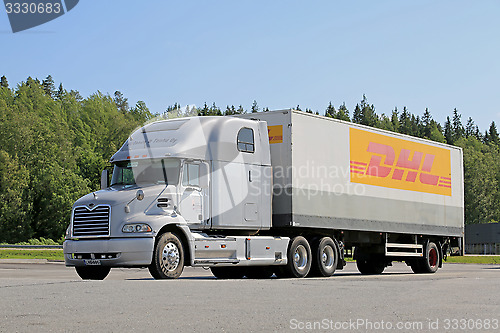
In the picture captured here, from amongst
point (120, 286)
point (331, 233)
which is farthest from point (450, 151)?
point (120, 286)

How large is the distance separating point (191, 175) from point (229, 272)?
480cm

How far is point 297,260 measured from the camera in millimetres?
20000

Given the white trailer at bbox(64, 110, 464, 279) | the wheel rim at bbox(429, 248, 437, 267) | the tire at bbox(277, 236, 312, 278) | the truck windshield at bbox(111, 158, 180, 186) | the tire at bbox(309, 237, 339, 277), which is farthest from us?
the wheel rim at bbox(429, 248, 437, 267)

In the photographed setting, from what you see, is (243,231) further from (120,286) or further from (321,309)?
(321,309)

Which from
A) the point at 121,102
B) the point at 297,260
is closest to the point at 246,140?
the point at 297,260

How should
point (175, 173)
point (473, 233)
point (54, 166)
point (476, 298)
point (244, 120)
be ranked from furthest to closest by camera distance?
point (473, 233)
point (54, 166)
point (244, 120)
point (175, 173)
point (476, 298)

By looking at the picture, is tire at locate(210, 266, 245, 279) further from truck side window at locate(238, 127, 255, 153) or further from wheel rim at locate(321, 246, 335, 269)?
truck side window at locate(238, 127, 255, 153)

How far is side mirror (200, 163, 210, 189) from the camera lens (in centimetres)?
1780

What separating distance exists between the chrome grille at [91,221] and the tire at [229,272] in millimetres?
5556

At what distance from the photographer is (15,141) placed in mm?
76250

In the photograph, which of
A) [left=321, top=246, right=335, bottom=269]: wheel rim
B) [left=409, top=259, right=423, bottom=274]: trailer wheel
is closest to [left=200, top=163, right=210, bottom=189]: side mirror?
[left=321, top=246, right=335, bottom=269]: wheel rim

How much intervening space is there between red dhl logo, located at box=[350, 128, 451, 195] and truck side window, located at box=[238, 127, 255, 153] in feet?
12.4

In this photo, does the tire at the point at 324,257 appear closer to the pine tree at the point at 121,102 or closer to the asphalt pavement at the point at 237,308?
the asphalt pavement at the point at 237,308

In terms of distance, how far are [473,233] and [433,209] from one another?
8304 centimetres
